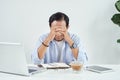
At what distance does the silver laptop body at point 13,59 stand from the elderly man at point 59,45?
2.46 ft

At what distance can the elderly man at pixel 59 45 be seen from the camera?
2.65 meters

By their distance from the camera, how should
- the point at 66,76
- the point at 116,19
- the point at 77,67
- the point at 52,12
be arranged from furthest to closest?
the point at 52,12 → the point at 116,19 → the point at 77,67 → the point at 66,76

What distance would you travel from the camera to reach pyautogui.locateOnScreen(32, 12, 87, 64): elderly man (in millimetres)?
2654

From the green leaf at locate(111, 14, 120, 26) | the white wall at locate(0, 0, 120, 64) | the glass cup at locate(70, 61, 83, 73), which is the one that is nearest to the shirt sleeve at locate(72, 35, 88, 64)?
the glass cup at locate(70, 61, 83, 73)

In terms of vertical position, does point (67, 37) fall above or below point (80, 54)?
above

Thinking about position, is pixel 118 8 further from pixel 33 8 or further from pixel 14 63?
pixel 14 63

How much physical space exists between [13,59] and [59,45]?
105 centimetres

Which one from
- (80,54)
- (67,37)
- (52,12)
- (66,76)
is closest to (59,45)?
(67,37)

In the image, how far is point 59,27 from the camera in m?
2.77

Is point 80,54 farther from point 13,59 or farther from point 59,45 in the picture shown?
point 13,59

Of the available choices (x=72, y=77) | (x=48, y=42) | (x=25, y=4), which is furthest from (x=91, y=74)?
(x=25, y=4)

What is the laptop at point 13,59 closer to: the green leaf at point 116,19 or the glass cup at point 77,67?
the glass cup at point 77,67

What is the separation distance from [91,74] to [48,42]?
0.95 meters

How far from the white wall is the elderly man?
70 cm
